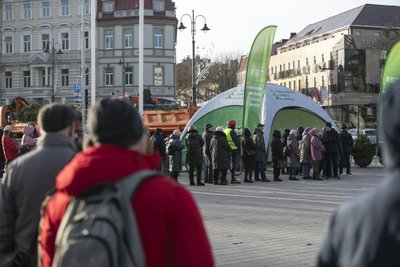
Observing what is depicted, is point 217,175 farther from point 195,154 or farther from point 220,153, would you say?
point 195,154

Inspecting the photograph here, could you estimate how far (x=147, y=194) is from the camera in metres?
2.73

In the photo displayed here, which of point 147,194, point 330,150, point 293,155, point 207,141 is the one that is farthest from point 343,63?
point 147,194

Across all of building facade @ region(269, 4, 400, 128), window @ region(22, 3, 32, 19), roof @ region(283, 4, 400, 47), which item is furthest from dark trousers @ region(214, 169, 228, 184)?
roof @ region(283, 4, 400, 47)

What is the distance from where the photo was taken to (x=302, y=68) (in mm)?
90812

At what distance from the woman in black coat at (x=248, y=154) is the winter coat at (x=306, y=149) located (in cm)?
166

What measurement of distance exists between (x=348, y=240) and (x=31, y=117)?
101 feet

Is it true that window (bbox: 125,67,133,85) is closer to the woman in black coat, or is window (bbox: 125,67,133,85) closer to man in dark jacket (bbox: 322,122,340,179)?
man in dark jacket (bbox: 322,122,340,179)

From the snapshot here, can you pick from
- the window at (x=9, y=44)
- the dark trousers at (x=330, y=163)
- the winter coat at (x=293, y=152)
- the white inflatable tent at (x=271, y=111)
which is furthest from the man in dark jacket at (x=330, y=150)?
the window at (x=9, y=44)

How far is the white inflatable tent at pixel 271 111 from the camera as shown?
24.5 metres

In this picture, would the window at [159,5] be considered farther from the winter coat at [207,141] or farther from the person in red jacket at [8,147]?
the person in red jacket at [8,147]

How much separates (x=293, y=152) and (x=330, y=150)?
3.89ft

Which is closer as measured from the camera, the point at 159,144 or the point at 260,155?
the point at 159,144

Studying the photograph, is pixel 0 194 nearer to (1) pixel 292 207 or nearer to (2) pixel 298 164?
(1) pixel 292 207

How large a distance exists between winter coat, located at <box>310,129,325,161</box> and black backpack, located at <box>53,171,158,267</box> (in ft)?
58.1
